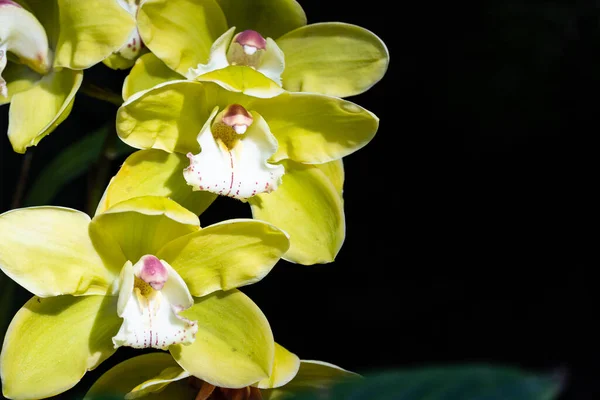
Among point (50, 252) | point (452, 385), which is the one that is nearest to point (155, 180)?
point (50, 252)

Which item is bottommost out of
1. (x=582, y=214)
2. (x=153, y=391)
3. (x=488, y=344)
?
(x=488, y=344)

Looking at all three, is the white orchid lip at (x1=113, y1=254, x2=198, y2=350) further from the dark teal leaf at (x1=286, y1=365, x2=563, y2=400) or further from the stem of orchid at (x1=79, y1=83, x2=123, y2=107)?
the dark teal leaf at (x1=286, y1=365, x2=563, y2=400)

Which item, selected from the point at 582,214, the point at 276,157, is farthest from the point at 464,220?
the point at 276,157

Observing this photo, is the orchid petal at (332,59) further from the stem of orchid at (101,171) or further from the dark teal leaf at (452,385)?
the dark teal leaf at (452,385)

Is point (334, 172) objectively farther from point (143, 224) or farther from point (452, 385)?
point (452, 385)

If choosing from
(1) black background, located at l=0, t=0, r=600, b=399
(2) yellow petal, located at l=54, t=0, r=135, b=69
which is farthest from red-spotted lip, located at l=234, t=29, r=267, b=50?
(1) black background, located at l=0, t=0, r=600, b=399

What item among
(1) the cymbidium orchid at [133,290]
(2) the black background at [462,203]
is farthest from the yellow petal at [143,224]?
(2) the black background at [462,203]

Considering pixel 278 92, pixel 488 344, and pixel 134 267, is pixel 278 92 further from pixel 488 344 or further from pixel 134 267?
pixel 488 344

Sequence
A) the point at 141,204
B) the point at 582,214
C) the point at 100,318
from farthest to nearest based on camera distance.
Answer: the point at 582,214
the point at 100,318
the point at 141,204
